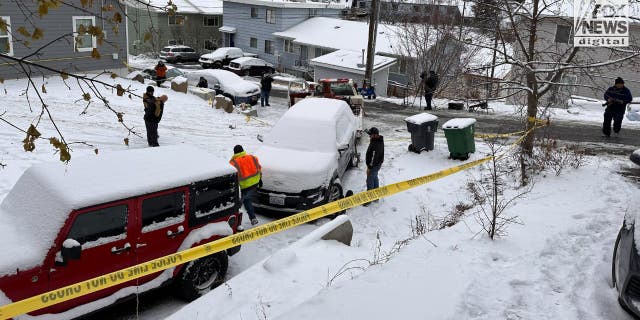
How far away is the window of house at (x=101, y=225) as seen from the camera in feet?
18.5

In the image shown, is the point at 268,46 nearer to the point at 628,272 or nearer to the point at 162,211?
the point at 162,211

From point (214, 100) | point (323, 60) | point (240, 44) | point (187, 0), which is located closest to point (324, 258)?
point (214, 100)

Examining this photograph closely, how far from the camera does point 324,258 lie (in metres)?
6.49

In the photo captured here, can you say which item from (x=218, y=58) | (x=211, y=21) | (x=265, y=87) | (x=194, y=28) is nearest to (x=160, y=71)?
(x=265, y=87)

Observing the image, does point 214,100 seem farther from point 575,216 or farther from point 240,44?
point 240,44

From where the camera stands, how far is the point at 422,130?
13.0 metres

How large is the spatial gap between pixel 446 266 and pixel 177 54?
4019 cm

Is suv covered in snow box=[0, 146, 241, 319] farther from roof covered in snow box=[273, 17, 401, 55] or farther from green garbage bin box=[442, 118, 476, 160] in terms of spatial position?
roof covered in snow box=[273, 17, 401, 55]

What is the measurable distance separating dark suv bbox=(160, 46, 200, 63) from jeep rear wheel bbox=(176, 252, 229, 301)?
38.0 meters

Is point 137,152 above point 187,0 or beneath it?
beneath

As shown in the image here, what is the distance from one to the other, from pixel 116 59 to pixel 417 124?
16.7 m

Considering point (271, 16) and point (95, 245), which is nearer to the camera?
point (95, 245)

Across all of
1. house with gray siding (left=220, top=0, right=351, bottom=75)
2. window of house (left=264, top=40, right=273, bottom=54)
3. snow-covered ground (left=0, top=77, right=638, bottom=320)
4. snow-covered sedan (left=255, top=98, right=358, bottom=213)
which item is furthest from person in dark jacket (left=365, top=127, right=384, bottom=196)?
window of house (left=264, top=40, right=273, bottom=54)

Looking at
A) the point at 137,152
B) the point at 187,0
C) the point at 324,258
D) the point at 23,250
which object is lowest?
the point at 324,258
